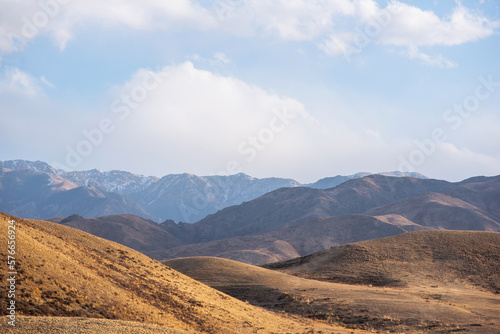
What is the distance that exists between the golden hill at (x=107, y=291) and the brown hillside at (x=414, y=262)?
2556 cm

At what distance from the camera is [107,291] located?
22516 millimetres

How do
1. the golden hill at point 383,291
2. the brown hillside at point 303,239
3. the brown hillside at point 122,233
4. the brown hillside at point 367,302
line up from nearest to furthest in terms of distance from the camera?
the brown hillside at point 367,302 → the golden hill at point 383,291 → the brown hillside at point 303,239 → the brown hillside at point 122,233

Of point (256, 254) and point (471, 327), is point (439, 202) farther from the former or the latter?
point (471, 327)

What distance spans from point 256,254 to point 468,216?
95.0m

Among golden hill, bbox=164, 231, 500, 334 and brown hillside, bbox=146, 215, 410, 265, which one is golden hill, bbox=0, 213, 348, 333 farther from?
brown hillside, bbox=146, 215, 410, 265

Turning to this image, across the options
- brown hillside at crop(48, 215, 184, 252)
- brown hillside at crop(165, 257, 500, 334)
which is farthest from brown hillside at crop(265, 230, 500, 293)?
brown hillside at crop(48, 215, 184, 252)

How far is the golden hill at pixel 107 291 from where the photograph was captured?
19.2 metres

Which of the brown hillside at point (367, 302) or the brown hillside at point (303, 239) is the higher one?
the brown hillside at point (303, 239)

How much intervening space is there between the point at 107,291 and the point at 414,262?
4792 centimetres

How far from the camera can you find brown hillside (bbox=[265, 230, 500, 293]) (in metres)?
52.8

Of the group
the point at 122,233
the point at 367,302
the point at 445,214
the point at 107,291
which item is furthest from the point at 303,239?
the point at 107,291

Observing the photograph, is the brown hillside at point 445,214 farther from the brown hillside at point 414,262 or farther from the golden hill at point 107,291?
the golden hill at point 107,291

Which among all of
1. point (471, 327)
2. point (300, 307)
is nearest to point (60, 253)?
point (300, 307)

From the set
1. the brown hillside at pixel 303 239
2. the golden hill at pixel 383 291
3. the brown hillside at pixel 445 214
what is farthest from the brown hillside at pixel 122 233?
the golden hill at pixel 383 291
